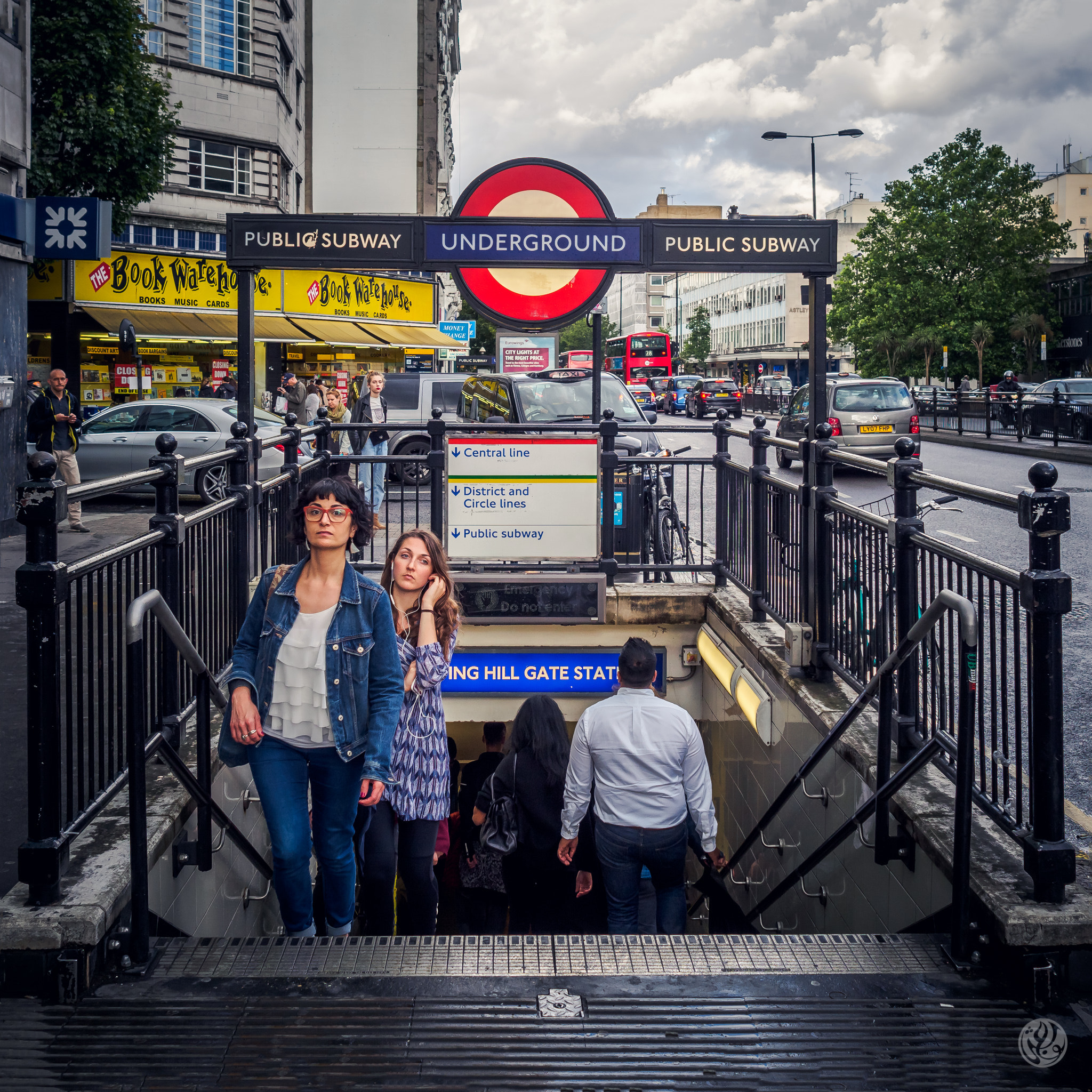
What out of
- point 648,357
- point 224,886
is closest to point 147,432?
point 224,886

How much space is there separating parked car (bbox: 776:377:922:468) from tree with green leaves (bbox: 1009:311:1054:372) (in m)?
39.9

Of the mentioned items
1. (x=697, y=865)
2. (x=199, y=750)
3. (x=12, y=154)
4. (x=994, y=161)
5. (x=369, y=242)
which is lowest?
(x=697, y=865)

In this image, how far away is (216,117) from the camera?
31.9m

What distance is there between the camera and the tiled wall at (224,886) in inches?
173

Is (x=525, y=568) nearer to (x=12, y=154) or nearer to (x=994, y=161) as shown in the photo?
(x=12, y=154)

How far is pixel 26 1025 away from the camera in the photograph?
3.29m

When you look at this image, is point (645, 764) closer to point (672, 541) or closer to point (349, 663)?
point (349, 663)

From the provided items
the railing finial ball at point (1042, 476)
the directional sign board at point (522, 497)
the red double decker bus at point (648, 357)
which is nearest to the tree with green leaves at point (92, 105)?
the directional sign board at point (522, 497)

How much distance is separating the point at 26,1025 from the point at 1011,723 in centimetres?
490

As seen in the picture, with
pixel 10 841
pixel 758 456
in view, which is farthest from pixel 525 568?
pixel 10 841

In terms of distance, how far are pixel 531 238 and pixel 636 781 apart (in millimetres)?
3207

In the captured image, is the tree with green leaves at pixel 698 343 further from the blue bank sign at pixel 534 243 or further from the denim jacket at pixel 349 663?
the denim jacket at pixel 349 663

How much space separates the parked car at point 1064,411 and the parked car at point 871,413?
17.4 feet

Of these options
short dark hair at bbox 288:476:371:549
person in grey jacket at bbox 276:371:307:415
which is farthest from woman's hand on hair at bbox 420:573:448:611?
person in grey jacket at bbox 276:371:307:415
